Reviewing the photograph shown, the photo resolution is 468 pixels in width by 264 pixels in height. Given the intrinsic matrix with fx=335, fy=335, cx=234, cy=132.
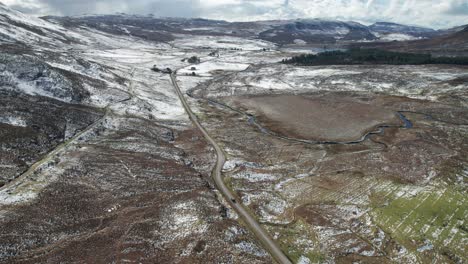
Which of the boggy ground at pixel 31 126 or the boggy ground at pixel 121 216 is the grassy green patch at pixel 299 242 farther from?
the boggy ground at pixel 31 126

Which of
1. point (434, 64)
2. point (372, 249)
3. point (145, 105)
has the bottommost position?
point (372, 249)

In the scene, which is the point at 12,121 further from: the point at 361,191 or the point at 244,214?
the point at 361,191

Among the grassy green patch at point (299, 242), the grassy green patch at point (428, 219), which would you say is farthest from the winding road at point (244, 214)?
the grassy green patch at point (428, 219)

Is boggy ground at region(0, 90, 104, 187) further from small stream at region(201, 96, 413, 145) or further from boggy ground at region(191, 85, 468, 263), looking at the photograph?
small stream at region(201, 96, 413, 145)

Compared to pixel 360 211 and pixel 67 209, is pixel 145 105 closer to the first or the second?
pixel 67 209

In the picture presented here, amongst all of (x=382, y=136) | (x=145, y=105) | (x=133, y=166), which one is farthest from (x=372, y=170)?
(x=145, y=105)

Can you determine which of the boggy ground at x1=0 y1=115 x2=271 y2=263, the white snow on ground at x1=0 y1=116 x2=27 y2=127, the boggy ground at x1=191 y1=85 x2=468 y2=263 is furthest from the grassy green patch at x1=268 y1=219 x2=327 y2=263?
the white snow on ground at x1=0 y1=116 x2=27 y2=127
